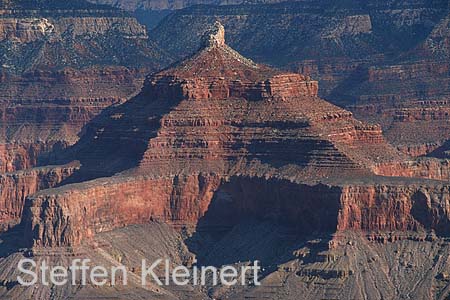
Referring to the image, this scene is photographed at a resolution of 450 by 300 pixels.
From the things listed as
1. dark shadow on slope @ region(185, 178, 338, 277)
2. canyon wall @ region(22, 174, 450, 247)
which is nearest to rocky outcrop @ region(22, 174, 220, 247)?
canyon wall @ region(22, 174, 450, 247)

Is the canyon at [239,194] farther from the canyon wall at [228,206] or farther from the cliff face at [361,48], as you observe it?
the cliff face at [361,48]

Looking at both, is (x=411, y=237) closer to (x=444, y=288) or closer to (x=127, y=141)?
(x=444, y=288)

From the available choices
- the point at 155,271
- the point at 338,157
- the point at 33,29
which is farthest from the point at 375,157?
the point at 33,29

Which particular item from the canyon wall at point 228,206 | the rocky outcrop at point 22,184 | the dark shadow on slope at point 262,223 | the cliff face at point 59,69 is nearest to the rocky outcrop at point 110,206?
the canyon wall at point 228,206

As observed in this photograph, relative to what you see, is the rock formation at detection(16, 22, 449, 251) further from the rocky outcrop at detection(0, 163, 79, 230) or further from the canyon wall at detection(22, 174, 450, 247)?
the rocky outcrop at detection(0, 163, 79, 230)

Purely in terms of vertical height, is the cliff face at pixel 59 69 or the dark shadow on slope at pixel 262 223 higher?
the cliff face at pixel 59 69
